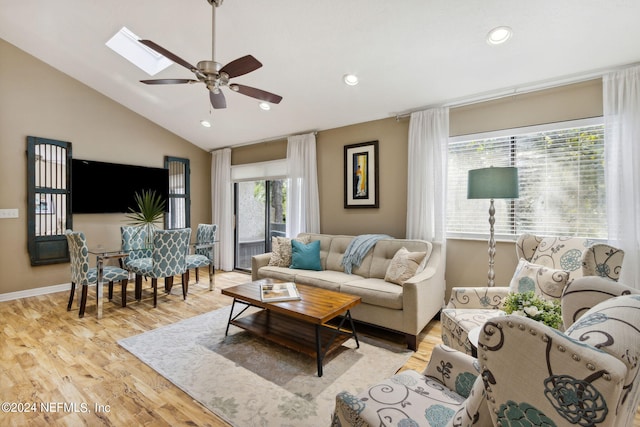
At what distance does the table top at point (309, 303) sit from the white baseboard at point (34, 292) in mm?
3488

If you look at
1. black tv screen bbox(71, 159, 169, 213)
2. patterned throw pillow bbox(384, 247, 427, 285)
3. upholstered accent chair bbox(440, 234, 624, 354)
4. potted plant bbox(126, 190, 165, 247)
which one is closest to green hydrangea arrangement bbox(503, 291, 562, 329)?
upholstered accent chair bbox(440, 234, 624, 354)

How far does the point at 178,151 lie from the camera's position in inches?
236

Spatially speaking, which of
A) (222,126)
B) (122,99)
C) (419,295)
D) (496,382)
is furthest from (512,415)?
(122,99)

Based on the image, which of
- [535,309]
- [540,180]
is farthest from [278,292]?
[540,180]

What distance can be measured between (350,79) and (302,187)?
1.94 meters

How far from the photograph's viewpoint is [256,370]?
2.41 metres

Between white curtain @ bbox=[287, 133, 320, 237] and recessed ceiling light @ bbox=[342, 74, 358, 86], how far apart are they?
1.38m

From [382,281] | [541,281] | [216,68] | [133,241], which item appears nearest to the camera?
[541,281]

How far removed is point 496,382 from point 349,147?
3.97m

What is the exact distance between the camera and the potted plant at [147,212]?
469 cm

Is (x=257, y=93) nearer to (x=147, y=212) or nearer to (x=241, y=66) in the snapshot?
(x=241, y=66)

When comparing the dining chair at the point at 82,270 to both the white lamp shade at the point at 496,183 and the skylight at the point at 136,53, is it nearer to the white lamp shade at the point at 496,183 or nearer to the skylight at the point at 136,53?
the skylight at the point at 136,53

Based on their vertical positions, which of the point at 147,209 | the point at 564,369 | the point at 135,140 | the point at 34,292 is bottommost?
the point at 34,292

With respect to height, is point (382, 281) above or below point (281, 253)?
below
